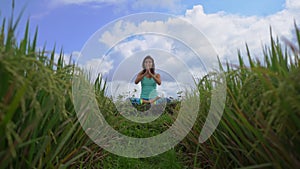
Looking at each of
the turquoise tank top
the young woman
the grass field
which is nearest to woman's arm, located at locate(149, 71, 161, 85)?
the young woman

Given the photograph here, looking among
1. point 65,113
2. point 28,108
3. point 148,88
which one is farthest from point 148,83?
point 65,113

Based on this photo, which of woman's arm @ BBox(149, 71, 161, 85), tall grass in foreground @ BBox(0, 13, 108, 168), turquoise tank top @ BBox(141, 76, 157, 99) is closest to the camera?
tall grass in foreground @ BBox(0, 13, 108, 168)

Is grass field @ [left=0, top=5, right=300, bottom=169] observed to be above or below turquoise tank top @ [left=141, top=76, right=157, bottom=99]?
below

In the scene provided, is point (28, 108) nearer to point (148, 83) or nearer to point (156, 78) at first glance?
point (156, 78)

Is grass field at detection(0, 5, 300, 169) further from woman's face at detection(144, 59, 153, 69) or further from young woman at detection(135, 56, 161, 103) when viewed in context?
young woman at detection(135, 56, 161, 103)

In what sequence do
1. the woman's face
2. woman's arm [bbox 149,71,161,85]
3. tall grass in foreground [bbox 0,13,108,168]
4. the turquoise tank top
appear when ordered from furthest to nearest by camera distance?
the turquoise tank top, woman's arm [bbox 149,71,161,85], the woman's face, tall grass in foreground [bbox 0,13,108,168]

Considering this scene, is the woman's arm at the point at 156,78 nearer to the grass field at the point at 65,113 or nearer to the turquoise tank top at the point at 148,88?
the turquoise tank top at the point at 148,88

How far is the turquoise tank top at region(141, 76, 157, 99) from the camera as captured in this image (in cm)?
830

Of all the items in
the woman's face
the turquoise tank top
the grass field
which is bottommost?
the grass field

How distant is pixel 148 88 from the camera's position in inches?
330

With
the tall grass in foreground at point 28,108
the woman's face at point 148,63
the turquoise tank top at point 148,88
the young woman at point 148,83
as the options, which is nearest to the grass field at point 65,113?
the tall grass in foreground at point 28,108

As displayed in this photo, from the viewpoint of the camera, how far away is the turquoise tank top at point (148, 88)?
830 centimetres

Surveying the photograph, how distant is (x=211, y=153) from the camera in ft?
9.08

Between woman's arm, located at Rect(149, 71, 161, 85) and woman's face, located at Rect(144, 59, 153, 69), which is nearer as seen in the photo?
woman's face, located at Rect(144, 59, 153, 69)
